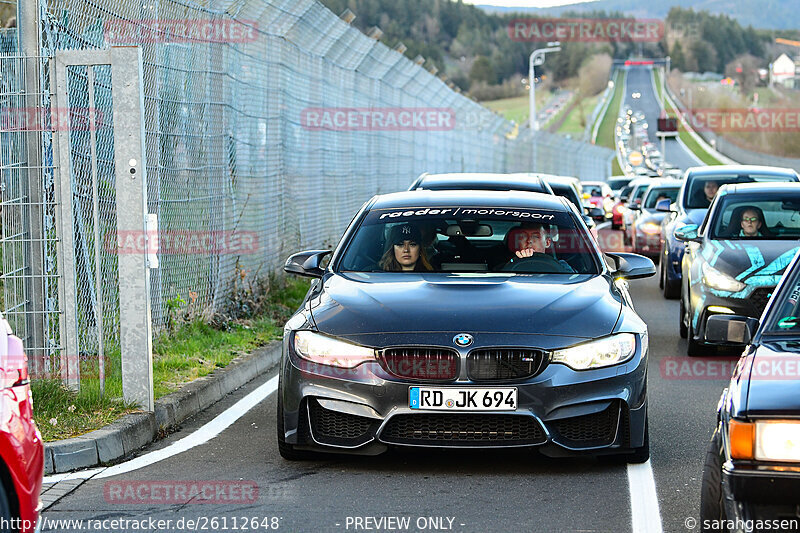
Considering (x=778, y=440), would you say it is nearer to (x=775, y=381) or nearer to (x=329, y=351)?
(x=775, y=381)

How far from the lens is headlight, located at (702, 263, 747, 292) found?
10625mm

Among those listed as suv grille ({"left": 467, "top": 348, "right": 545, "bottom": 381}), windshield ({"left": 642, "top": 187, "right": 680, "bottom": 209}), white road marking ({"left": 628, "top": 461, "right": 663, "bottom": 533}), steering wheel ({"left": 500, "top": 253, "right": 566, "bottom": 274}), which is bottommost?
white road marking ({"left": 628, "top": 461, "right": 663, "bottom": 533})

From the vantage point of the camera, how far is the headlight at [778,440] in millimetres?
4023

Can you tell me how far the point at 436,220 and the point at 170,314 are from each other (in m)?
3.50

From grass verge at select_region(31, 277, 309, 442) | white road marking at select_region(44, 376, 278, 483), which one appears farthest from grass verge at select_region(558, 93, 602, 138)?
white road marking at select_region(44, 376, 278, 483)

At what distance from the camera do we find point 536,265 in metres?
7.69

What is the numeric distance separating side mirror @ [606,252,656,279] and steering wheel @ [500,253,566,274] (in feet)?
1.38

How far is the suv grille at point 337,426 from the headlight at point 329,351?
0.72 ft

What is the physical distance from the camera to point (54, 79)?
770 cm

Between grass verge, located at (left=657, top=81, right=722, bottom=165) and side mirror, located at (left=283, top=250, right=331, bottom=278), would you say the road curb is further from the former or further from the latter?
grass verge, located at (left=657, top=81, right=722, bottom=165)

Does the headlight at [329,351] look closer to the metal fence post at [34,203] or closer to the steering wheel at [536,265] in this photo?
the steering wheel at [536,265]

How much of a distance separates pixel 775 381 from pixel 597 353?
2.16m

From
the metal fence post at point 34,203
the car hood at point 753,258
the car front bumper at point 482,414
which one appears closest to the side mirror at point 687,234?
the car hood at point 753,258

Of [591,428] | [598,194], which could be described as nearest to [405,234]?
[591,428]
